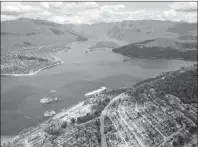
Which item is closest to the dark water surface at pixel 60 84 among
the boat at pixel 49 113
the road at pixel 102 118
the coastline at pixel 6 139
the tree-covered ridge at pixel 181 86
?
the coastline at pixel 6 139

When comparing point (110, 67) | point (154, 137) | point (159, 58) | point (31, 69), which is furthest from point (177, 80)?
point (159, 58)

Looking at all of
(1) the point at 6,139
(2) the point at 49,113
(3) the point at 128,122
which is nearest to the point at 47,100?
(2) the point at 49,113

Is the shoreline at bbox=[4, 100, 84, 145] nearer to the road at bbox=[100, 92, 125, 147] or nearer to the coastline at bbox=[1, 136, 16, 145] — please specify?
the coastline at bbox=[1, 136, 16, 145]

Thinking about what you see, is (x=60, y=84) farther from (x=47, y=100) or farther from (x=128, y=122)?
(x=128, y=122)

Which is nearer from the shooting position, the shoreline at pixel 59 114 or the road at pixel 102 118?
the road at pixel 102 118

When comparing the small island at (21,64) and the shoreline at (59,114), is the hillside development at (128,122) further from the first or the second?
the small island at (21,64)

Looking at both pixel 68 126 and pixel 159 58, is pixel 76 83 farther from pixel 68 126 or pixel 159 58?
pixel 159 58
